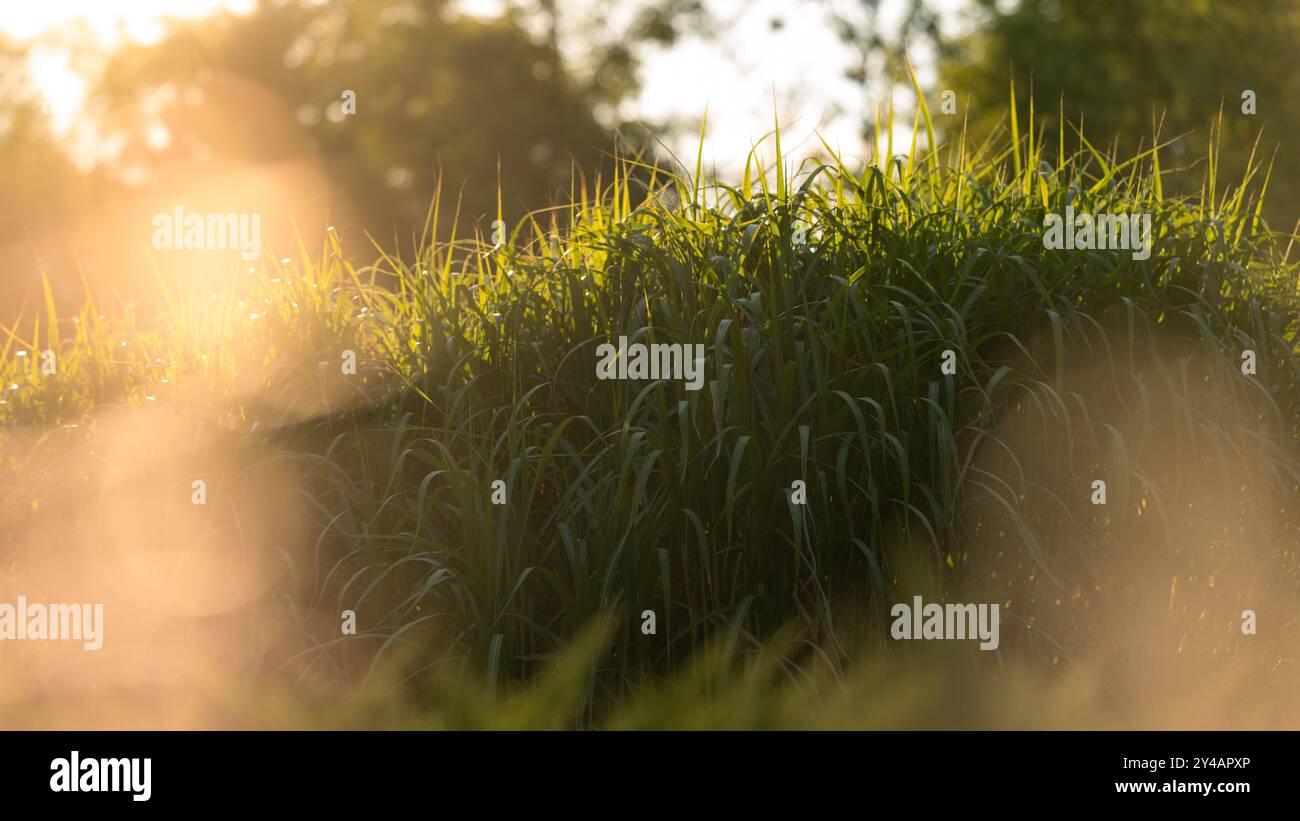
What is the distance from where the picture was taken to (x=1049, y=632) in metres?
3.64

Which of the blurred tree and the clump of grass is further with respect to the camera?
the blurred tree

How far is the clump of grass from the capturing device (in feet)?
11.5

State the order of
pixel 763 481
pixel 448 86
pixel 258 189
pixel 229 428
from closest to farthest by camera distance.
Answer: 1. pixel 763 481
2. pixel 229 428
3. pixel 448 86
4. pixel 258 189

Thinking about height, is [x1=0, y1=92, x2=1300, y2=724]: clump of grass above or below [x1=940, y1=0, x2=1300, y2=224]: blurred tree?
below

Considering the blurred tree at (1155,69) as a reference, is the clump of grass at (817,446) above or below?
below

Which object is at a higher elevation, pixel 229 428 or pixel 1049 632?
pixel 229 428

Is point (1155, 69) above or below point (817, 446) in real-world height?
above

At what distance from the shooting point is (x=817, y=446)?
3.61m

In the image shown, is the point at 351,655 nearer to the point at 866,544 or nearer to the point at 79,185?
the point at 866,544

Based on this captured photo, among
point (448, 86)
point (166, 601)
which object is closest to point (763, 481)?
point (166, 601)

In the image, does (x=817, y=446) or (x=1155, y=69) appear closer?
(x=817, y=446)

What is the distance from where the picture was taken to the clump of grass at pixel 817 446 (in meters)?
3.49
